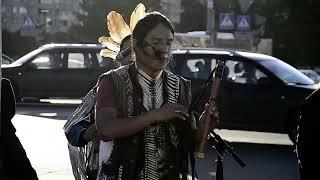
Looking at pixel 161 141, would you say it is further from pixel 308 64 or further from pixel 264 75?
pixel 308 64

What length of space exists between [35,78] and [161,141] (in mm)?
15650

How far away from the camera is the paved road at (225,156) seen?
8930mm

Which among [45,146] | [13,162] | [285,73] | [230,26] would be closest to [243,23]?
[230,26]

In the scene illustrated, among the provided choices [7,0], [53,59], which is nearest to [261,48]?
[53,59]

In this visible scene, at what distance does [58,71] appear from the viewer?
60.3ft

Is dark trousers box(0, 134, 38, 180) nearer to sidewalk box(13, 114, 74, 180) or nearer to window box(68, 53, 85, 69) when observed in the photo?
sidewalk box(13, 114, 74, 180)

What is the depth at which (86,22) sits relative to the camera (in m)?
61.5

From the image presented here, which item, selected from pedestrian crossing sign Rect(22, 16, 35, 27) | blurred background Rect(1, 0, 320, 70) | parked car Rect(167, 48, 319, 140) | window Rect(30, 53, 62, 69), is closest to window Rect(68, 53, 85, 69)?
window Rect(30, 53, 62, 69)

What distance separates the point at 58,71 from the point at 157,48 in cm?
1568

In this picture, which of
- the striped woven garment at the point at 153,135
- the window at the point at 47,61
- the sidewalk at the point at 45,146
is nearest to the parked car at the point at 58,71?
the window at the point at 47,61

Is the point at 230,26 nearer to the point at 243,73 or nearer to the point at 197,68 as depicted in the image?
the point at 197,68

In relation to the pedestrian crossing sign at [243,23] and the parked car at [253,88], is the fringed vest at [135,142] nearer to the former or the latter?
the parked car at [253,88]

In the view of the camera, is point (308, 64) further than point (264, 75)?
Yes

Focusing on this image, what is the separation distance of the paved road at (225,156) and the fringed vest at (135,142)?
516cm
